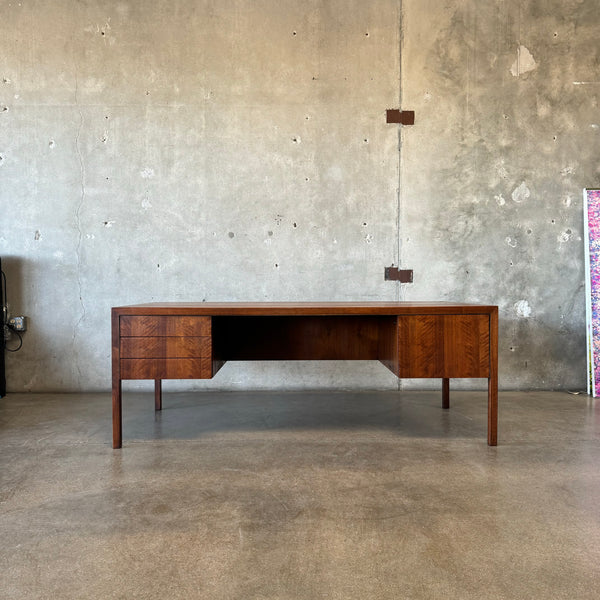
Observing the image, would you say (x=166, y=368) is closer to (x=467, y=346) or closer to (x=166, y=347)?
(x=166, y=347)

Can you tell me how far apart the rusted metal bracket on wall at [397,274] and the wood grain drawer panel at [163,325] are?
1659mm

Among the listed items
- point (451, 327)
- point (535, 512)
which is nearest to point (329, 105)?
point (451, 327)

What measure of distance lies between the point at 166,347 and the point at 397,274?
1870 mm

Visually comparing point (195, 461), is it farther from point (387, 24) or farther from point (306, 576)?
point (387, 24)

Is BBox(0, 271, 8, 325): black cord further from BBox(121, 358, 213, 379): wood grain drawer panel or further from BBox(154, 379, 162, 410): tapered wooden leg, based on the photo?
BBox(121, 358, 213, 379): wood grain drawer panel

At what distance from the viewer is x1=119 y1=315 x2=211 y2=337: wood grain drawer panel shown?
223 centimetres

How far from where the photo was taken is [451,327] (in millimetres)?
2270

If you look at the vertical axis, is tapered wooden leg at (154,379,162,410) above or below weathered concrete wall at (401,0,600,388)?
below

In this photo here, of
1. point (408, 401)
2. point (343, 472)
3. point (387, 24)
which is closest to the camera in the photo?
point (343, 472)

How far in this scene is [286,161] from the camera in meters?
3.47


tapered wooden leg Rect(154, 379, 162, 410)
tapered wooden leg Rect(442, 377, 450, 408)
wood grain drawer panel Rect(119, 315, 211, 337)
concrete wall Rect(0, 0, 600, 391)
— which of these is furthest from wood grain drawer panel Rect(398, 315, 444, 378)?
tapered wooden leg Rect(154, 379, 162, 410)

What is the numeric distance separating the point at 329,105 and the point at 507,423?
94.3 inches

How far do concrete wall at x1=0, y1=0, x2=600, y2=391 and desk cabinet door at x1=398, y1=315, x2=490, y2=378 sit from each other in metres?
1.25

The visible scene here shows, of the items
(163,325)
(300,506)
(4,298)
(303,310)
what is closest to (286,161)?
(303,310)
